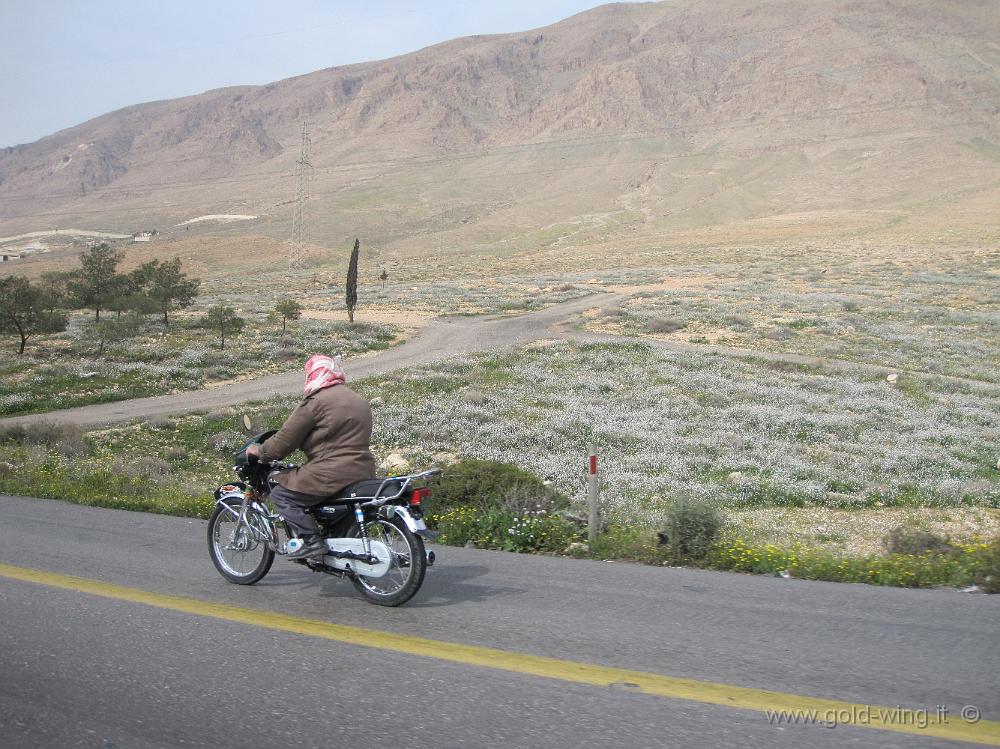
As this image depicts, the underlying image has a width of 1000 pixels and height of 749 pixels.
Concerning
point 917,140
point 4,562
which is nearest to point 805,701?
point 4,562

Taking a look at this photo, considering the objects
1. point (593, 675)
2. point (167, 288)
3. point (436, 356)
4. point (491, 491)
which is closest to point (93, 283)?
point (167, 288)

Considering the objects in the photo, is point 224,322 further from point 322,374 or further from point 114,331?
point 322,374

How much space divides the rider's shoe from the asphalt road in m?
0.34

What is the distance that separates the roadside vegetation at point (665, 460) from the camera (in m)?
9.07

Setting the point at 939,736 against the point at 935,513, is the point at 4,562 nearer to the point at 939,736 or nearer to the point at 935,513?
the point at 939,736

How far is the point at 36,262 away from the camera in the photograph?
122875mm

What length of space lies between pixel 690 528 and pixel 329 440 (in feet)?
12.9

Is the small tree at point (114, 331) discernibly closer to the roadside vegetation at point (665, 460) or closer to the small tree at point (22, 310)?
the small tree at point (22, 310)

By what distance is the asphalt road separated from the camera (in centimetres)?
427

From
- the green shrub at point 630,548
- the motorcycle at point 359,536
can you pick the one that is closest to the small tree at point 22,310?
the motorcycle at point 359,536

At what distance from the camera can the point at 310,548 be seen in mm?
6738

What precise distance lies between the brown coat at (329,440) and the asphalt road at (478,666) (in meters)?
0.92

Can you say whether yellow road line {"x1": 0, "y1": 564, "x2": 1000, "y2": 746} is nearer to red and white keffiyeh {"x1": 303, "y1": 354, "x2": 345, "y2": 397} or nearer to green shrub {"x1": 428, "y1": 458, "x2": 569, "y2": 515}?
red and white keffiyeh {"x1": 303, "y1": 354, "x2": 345, "y2": 397}

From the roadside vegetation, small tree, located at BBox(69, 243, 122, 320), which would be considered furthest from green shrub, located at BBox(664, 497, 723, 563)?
small tree, located at BBox(69, 243, 122, 320)
